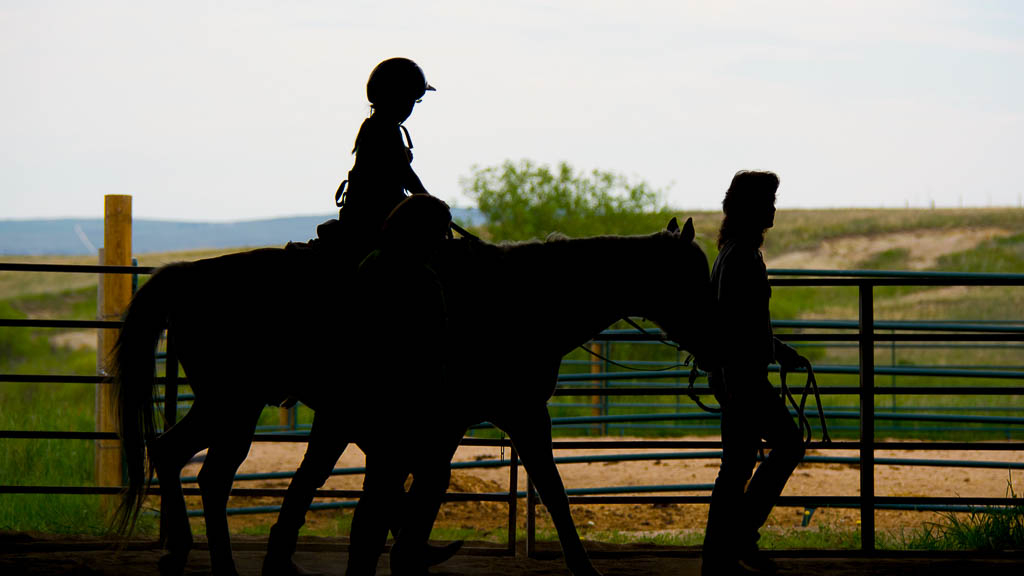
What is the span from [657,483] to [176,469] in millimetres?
6408

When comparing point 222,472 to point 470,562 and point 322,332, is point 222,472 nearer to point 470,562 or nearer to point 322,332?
point 322,332

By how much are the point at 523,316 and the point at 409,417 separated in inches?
33.8

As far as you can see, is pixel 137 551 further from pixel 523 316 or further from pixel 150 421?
pixel 523 316

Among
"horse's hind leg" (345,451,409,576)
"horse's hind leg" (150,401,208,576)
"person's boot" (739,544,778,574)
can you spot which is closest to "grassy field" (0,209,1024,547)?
"horse's hind leg" (345,451,409,576)

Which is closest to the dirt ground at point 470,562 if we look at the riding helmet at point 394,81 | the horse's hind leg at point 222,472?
the horse's hind leg at point 222,472

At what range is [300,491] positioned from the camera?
366 centimetres

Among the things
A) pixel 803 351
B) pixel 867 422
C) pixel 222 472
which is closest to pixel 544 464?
pixel 222 472

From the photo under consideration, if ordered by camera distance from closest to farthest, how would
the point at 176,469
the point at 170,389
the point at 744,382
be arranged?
the point at 744,382
the point at 176,469
the point at 170,389

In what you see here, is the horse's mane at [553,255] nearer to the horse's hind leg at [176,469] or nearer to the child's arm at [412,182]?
the child's arm at [412,182]

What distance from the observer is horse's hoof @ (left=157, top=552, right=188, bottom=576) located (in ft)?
13.1

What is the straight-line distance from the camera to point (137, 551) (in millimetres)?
4730

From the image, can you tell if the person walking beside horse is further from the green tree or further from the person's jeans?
the green tree

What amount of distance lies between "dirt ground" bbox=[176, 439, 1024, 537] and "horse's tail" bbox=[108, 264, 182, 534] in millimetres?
3639

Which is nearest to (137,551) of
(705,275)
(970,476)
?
(705,275)
